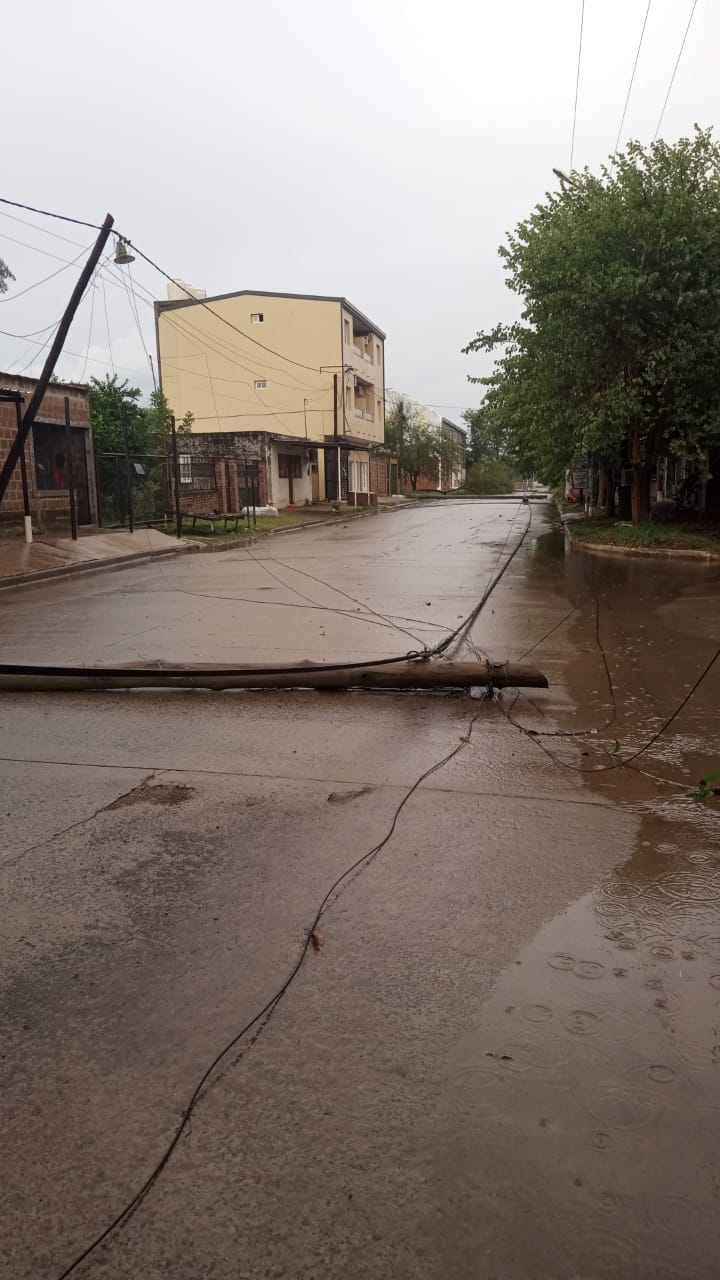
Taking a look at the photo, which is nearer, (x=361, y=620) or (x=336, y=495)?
(x=361, y=620)

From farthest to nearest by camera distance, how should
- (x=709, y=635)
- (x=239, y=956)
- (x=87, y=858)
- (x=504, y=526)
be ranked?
(x=504, y=526) < (x=709, y=635) < (x=87, y=858) < (x=239, y=956)

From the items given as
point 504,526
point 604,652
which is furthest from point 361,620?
point 504,526

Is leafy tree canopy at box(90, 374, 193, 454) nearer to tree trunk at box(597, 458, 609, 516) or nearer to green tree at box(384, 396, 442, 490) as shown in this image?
tree trunk at box(597, 458, 609, 516)

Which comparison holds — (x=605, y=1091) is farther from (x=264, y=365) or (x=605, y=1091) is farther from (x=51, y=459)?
(x=264, y=365)

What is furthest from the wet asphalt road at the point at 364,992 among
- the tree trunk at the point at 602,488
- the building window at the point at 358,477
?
the building window at the point at 358,477

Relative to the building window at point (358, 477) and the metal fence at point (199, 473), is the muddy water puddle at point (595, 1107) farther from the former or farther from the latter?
the building window at point (358, 477)

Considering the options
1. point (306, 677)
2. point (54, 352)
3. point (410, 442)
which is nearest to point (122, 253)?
point (54, 352)

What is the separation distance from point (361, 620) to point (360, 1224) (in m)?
8.82

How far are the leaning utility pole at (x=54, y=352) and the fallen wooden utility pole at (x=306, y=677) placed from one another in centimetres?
1172

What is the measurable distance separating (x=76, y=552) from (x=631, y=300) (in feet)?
41.2

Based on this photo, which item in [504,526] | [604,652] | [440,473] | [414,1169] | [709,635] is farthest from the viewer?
[440,473]

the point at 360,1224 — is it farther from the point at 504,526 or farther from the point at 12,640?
the point at 504,526

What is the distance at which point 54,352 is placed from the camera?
17750mm

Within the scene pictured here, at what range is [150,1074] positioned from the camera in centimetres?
254
